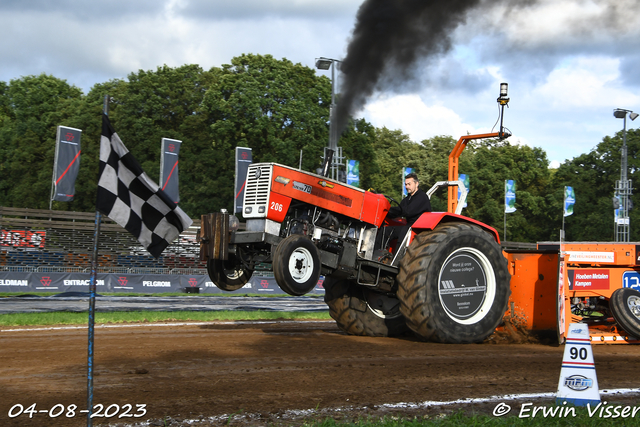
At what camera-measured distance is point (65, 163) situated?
103 feet

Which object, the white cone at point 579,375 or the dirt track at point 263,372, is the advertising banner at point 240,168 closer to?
the dirt track at point 263,372

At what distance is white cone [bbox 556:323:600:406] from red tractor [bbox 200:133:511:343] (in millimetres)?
2847

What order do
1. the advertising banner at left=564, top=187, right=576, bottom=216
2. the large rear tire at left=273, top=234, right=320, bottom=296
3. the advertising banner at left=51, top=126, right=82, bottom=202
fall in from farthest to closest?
the advertising banner at left=564, top=187, right=576, bottom=216 < the advertising banner at left=51, top=126, right=82, bottom=202 < the large rear tire at left=273, top=234, right=320, bottom=296

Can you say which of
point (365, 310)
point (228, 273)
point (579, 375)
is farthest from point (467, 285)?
point (579, 375)

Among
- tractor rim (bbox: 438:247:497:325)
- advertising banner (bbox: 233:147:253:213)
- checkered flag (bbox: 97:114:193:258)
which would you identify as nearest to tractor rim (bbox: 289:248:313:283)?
tractor rim (bbox: 438:247:497:325)

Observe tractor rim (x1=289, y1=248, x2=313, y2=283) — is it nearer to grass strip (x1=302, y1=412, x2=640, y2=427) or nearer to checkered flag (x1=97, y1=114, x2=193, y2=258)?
checkered flag (x1=97, y1=114, x2=193, y2=258)

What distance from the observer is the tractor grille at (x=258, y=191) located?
852 centimetres

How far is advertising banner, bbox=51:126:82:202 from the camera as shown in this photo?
31.0m

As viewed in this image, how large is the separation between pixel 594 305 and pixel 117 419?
26.4 feet

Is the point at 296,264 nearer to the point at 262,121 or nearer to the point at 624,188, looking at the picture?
the point at 262,121

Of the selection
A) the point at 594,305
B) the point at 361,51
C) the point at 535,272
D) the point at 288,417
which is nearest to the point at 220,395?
the point at 288,417

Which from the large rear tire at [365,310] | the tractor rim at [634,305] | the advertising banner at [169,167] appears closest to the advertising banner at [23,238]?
the advertising banner at [169,167]

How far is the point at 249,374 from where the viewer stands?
20.5ft

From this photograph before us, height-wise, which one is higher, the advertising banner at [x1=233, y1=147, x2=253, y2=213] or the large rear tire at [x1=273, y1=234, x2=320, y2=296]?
the advertising banner at [x1=233, y1=147, x2=253, y2=213]
